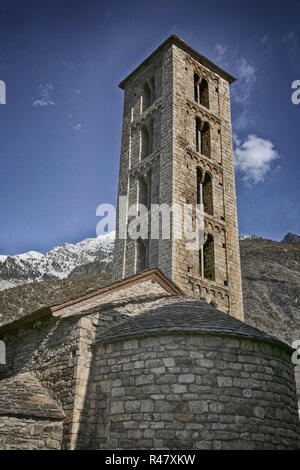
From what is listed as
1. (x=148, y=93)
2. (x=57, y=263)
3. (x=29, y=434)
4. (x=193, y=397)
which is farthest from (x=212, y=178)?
(x=57, y=263)

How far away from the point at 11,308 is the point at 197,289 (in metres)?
19.0

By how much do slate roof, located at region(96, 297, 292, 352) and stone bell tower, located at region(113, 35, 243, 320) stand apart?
19.7 ft

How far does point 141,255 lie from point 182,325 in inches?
388

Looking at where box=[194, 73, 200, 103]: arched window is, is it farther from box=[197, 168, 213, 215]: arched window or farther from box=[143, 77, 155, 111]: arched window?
box=[197, 168, 213, 215]: arched window

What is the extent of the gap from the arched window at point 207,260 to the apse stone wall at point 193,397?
8876mm

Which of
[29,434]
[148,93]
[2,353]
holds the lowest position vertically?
[29,434]

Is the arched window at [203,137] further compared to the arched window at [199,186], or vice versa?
the arched window at [203,137]

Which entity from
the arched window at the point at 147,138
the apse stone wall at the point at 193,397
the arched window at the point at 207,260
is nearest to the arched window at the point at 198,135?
the arched window at the point at 147,138

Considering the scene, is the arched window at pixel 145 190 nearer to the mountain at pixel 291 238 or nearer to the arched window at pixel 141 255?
the arched window at pixel 141 255

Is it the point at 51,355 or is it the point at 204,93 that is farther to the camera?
the point at 204,93

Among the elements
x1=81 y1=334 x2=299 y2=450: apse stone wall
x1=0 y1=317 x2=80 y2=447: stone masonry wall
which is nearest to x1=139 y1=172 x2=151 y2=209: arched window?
x1=0 y1=317 x2=80 y2=447: stone masonry wall

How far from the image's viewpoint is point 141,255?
1803cm

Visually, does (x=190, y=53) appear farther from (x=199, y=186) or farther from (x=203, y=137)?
(x=199, y=186)

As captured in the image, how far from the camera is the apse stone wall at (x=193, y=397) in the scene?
729 centimetres
